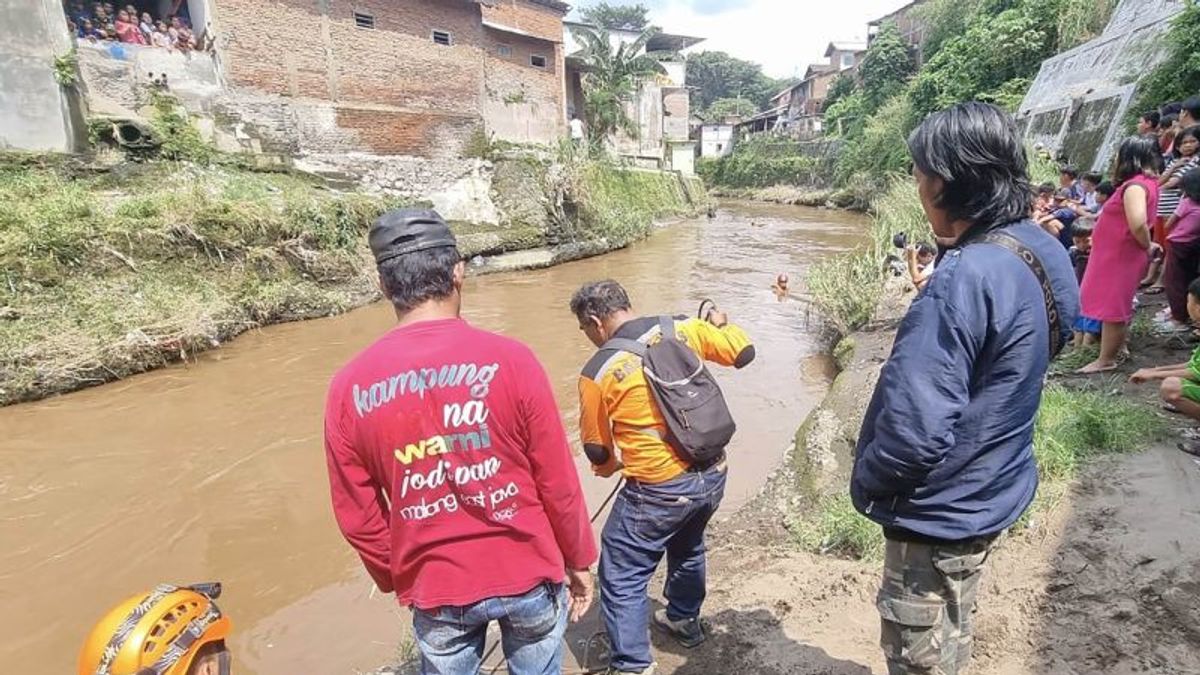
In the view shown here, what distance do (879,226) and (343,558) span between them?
9629 mm

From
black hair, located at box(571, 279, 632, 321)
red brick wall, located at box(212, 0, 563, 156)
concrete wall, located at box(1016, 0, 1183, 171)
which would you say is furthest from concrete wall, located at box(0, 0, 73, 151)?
concrete wall, located at box(1016, 0, 1183, 171)

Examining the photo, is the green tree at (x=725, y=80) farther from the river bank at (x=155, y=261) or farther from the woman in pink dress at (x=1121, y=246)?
the woman in pink dress at (x=1121, y=246)

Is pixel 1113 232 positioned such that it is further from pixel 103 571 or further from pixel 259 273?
pixel 259 273

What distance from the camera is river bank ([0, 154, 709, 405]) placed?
7453mm

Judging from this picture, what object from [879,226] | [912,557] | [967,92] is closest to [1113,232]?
[912,557]

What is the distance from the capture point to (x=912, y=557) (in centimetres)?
174

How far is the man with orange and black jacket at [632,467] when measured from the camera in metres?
2.52

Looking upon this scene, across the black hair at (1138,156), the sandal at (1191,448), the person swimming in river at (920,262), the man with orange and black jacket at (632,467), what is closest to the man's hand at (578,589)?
the man with orange and black jacket at (632,467)

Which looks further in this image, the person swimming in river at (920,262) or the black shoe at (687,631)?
the person swimming in river at (920,262)

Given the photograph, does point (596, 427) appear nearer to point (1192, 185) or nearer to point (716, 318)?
point (716, 318)

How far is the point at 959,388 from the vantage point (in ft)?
5.00

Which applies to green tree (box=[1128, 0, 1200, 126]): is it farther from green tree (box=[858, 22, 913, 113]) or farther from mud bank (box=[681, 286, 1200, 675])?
green tree (box=[858, 22, 913, 113])

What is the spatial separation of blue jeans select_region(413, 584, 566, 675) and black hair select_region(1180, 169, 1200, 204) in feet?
16.5

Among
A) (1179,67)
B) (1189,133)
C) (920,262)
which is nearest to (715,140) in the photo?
(1179,67)
